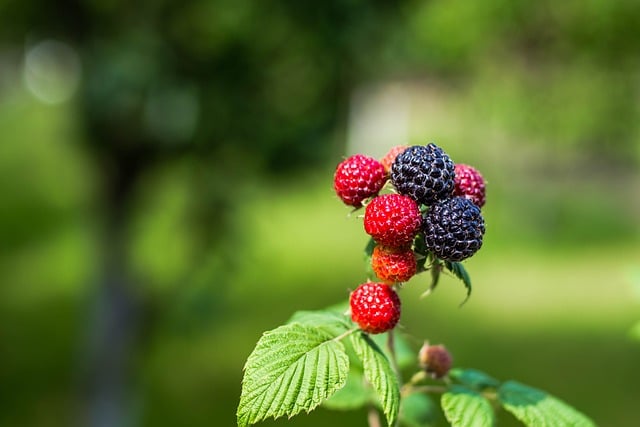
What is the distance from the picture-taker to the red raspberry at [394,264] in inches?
48.2

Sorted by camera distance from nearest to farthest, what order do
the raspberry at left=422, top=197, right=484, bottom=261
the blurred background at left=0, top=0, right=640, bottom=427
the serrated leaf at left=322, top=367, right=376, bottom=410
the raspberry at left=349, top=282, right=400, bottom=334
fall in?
the raspberry at left=422, top=197, right=484, bottom=261 → the raspberry at left=349, top=282, right=400, bottom=334 → the serrated leaf at left=322, top=367, right=376, bottom=410 → the blurred background at left=0, top=0, right=640, bottom=427

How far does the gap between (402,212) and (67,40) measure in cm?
589

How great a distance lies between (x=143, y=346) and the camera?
7.76 metres

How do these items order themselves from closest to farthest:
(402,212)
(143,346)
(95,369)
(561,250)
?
(402,212), (95,369), (143,346), (561,250)

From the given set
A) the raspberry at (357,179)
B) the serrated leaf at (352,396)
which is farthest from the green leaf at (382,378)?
the serrated leaf at (352,396)

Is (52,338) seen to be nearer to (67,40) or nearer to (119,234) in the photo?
(119,234)

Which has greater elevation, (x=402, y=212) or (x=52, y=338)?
(x=402, y=212)

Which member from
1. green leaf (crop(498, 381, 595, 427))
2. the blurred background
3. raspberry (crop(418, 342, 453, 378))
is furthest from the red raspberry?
green leaf (crop(498, 381, 595, 427))

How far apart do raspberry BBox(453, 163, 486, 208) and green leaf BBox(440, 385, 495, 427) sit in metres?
0.34

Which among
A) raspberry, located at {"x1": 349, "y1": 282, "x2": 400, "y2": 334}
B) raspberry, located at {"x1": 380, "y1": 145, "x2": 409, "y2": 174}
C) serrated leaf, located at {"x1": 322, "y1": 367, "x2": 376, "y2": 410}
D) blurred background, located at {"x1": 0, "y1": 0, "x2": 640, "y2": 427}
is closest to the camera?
raspberry, located at {"x1": 349, "y1": 282, "x2": 400, "y2": 334}

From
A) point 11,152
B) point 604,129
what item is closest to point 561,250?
point 604,129

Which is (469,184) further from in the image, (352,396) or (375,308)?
(352,396)

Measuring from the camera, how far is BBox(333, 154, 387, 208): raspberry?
4.24 ft

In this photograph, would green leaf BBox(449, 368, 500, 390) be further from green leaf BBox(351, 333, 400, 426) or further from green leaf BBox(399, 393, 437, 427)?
green leaf BBox(351, 333, 400, 426)
